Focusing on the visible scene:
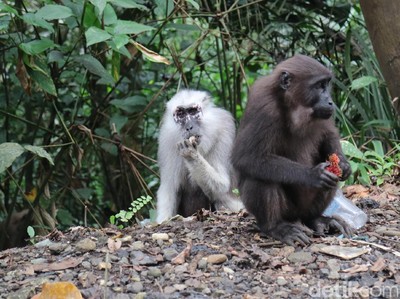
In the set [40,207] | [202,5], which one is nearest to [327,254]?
[40,207]

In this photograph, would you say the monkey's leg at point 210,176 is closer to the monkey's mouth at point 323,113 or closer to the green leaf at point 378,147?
the green leaf at point 378,147

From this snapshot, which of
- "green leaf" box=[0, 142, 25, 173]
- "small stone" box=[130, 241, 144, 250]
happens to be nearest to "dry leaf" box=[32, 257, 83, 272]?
"small stone" box=[130, 241, 144, 250]

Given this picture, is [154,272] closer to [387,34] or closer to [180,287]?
[180,287]

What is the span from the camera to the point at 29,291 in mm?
4344

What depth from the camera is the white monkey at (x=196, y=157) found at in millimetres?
7512

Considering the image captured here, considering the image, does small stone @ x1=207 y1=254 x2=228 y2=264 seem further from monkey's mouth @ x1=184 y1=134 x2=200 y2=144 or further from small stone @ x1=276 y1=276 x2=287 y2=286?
monkey's mouth @ x1=184 y1=134 x2=200 y2=144

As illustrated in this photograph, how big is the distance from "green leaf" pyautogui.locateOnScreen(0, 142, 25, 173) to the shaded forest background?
95 centimetres

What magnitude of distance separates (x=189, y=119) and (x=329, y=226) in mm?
2386

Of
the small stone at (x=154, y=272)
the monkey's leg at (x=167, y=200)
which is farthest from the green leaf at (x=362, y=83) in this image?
the small stone at (x=154, y=272)

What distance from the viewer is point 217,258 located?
4.91m

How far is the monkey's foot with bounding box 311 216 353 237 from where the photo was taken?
5574 mm

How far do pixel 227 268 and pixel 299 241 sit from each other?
2.36 ft

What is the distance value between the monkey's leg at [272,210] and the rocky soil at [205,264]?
0.09 m

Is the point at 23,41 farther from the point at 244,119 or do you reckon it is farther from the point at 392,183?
the point at 392,183
